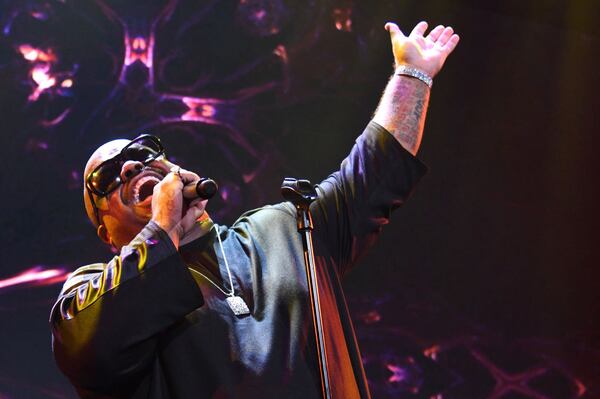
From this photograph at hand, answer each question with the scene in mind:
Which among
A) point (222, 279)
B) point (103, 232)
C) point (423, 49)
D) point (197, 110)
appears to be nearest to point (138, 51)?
point (197, 110)

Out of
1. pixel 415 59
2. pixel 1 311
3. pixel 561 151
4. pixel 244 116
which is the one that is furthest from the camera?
pixel 561 151

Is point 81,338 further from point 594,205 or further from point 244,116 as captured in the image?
point 594,205

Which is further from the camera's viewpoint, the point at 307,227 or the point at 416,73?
the point at 416,73

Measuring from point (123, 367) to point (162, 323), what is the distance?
0.11 m

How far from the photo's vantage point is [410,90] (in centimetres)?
180

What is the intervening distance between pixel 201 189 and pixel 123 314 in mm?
274

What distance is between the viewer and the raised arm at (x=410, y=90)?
5.84 ft

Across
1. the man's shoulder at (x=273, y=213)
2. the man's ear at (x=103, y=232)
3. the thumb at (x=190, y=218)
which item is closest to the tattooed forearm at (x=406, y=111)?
the man's shoulder at (x=273, y=213)

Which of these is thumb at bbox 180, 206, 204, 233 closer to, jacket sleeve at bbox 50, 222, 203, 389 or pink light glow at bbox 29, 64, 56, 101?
jacket sleeve at bbox 50, 222, 203, 389

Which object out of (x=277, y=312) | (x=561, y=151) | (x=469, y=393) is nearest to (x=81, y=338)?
(x=277, y=312)

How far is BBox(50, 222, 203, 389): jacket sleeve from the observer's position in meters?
1.44

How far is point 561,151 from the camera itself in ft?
11.2

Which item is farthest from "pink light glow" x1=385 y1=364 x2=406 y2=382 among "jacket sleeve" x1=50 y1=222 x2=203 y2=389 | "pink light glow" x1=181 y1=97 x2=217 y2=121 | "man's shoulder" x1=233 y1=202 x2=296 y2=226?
"jacket sleeve" x1=50 y1=222 x2=203 y2=389

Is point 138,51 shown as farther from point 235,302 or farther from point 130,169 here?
point 235,302
